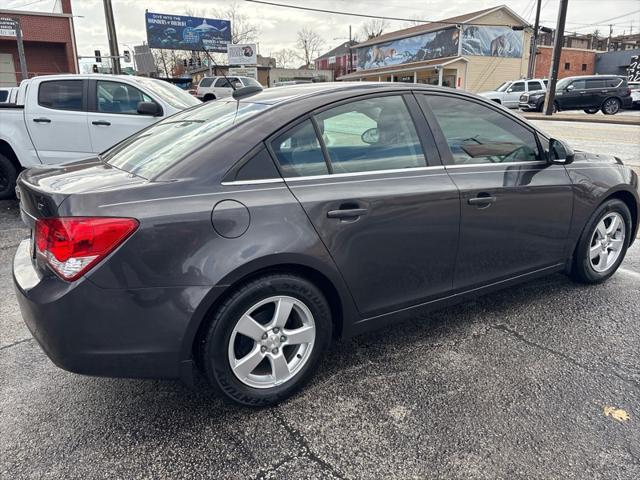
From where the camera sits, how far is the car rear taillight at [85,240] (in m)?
2.00

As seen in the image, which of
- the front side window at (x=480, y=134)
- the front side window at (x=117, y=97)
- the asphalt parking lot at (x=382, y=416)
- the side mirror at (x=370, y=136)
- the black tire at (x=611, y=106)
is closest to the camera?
the asphalt parking lot at (x=382, y=416)

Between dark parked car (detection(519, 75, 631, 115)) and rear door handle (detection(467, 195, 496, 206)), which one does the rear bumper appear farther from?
dark parked car (detection(519, 75, 631, 115))

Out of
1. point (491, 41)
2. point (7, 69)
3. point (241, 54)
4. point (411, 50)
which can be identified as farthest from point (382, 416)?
point (411, 50)

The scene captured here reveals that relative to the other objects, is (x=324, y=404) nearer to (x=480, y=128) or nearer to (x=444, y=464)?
(x=444, y=464)

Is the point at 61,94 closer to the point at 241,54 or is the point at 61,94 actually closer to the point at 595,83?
the point at 595,83

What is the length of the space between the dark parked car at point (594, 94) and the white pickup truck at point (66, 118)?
22509mm

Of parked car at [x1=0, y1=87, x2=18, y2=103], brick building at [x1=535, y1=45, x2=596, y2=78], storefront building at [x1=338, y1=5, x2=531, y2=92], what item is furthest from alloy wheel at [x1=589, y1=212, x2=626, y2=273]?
brick building at [x1=535, y1=45, x2=596, y2=78]

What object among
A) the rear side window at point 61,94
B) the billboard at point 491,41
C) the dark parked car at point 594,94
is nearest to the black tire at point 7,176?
the rear side window at point 61,94

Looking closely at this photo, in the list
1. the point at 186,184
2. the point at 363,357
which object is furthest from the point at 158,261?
the point at 363,357

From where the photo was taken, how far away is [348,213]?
8.14 feet

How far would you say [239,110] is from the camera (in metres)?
2.75

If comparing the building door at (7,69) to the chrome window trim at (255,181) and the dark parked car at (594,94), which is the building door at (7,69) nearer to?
the dark parked car at (594,94)

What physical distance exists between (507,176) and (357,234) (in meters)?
1.22

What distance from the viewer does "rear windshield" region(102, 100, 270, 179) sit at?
244 centimetres
